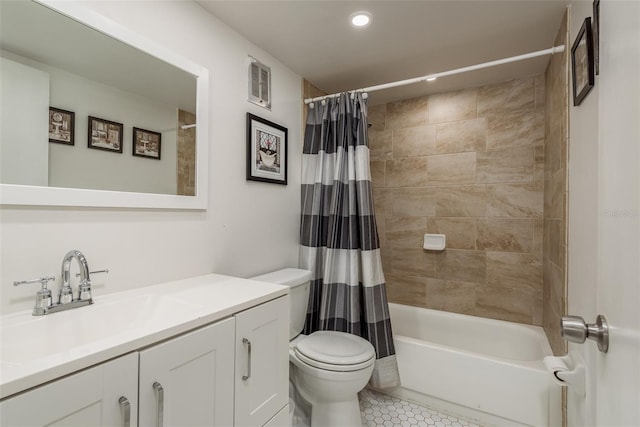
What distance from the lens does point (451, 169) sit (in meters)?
2.47

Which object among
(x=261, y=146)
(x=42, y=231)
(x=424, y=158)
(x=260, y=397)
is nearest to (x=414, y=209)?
(x=424, y=158)

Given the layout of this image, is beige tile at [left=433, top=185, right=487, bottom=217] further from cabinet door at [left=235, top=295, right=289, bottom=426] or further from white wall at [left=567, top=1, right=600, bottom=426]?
cabinet door at [left=235, top=295, right=289, bottom=426]

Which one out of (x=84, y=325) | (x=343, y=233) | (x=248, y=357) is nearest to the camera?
(x=84, y=325)

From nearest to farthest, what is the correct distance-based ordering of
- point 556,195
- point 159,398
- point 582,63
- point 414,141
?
point 159,398
point 582,63
point 556,195
point 414,141

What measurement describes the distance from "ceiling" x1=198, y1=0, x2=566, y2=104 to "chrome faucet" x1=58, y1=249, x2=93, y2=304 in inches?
51.5

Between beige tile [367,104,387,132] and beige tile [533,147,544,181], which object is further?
beige tile [367,104,387,132]

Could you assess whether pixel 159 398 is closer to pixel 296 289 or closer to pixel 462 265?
pixel 296 289

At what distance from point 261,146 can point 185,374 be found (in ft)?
4.35

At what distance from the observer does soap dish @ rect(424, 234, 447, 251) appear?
248cm

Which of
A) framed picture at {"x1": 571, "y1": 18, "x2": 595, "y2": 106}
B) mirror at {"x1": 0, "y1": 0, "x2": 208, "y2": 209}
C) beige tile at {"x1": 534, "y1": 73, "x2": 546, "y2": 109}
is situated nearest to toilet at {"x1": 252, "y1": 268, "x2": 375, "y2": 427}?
mirror at {"x1": 0, "y1": 0, "x2": 208, "y2": 209}

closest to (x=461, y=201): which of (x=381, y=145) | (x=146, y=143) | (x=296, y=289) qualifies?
(x=381, y=145)

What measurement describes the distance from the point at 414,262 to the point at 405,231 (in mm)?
283

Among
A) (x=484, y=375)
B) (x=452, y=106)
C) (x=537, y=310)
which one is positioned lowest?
(x=484, y=375)

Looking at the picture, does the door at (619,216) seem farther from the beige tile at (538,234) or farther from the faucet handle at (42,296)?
the beige tile at (538,234)
